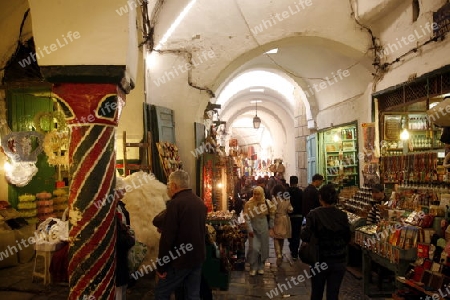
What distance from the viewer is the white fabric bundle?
5762 mm

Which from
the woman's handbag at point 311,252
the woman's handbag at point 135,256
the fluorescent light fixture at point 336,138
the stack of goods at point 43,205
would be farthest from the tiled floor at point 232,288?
the fluorescent light fixture at point 336,138

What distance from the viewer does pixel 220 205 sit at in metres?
8.21

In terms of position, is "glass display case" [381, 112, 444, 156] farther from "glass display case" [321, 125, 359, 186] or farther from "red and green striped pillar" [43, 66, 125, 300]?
"red and green striped pillar" [43, 66, 125, 300]

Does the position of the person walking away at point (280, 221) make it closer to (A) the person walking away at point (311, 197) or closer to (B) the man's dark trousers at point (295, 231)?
(A) the person walking away at point (311, 197)

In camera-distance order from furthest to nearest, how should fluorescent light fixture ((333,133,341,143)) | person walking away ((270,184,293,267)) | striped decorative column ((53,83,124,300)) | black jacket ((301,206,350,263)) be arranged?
fluorescent light fixture ((333,133,341,143)) → person walking away ((270,184,293,267)) → black jacket ((301,206,350,263)) → striped decorative column ((53,83,124,300))

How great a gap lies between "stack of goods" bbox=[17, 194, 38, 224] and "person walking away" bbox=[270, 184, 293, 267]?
476 centimetres

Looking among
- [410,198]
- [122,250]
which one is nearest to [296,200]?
[410,198]

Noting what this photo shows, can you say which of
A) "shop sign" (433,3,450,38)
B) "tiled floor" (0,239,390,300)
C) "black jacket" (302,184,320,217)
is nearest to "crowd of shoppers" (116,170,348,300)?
"tiled floor" (0,239,390,300)

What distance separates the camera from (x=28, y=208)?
7090 millimetres

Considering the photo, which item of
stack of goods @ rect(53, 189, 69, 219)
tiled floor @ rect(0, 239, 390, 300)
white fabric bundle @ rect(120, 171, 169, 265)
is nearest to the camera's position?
tiled floor @ rect(0, 239, 390, 300)

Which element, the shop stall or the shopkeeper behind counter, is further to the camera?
the shopkeeper behind counter

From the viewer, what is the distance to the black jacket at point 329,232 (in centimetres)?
365

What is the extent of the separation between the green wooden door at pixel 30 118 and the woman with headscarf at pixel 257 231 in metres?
4.24

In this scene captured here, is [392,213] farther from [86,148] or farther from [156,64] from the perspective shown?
[156,64]
